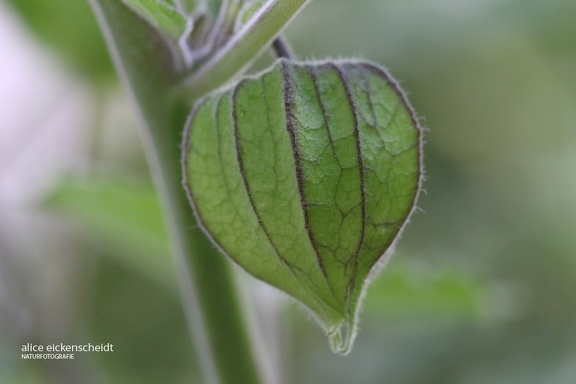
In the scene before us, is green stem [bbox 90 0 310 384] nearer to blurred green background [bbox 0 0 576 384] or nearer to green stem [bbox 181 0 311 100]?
green stem [bbox 181 0 311 100]

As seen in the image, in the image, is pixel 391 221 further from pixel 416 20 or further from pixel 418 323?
pixel 416 20

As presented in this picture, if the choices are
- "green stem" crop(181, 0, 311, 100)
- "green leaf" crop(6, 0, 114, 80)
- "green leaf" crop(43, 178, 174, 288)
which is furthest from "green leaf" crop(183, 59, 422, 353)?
"green leaf" crop(6, 0, 114, 80)

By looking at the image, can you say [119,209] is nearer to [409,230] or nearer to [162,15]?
[162,15]

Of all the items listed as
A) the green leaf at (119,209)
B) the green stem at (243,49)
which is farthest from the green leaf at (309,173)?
the green leaf at (119,209)

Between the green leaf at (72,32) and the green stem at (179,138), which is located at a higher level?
the green leaf at (72,32)

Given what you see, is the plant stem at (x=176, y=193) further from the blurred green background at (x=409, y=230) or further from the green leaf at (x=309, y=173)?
the blurred green background at (x=409, y=230)

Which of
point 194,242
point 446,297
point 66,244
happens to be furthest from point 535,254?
point 194,242

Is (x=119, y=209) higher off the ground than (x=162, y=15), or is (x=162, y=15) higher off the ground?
(x=162, y=15)

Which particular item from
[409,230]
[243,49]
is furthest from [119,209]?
[409,230]
